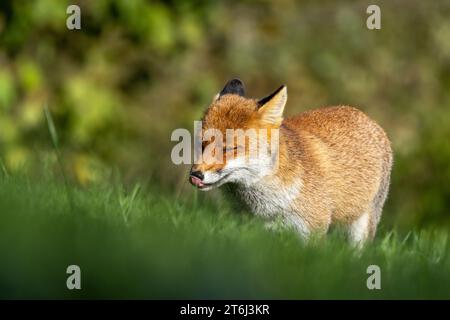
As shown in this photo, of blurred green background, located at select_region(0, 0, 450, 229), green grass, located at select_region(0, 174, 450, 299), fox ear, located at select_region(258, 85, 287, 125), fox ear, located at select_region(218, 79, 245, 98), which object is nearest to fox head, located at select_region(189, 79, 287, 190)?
fox ear, located at select_region(258, 85, 287, 125)

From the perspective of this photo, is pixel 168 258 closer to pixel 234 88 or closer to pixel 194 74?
pixel 234 88

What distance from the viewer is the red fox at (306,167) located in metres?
5.99

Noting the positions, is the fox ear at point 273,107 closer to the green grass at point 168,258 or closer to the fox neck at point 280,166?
the fox neck at point 280,166

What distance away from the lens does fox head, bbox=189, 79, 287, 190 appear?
573 cm

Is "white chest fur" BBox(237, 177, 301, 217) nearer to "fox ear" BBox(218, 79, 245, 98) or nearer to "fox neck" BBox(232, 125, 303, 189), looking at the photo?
"fox neck" BBox(232, 125, 303, 189)

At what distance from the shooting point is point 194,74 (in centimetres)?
1341

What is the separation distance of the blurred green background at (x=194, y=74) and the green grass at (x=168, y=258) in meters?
1.71

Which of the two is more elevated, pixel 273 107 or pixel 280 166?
pixel 273 107

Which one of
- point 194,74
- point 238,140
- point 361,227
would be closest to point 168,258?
point 238,140

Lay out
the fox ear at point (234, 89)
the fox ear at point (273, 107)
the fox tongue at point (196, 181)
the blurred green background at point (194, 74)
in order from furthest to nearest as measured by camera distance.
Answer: the blurred green background at point (194, 74) → the fox ear at point (234, 89) → the fox ear at point (273, 107) → the fox tongue at point (196, 181)

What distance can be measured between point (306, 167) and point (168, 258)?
243 cm

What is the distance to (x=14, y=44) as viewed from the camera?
34.0ft

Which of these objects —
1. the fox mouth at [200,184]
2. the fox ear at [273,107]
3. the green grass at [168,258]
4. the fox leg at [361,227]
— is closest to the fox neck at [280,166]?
the fox ear at [273,107]

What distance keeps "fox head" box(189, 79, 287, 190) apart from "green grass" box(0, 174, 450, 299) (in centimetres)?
32
